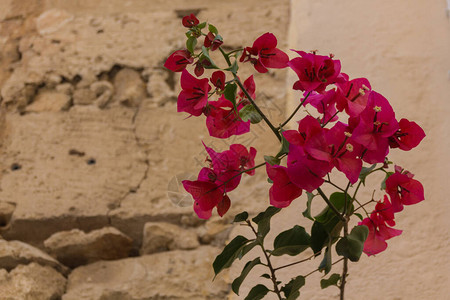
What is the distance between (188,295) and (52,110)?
2.98 feet

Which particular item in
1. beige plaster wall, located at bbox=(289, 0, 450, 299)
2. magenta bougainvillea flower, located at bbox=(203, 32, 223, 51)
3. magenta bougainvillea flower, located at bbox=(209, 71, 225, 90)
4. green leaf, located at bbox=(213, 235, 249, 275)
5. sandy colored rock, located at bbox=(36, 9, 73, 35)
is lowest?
sandy colored rock, located at bbox=(36, 9, 73, 35)

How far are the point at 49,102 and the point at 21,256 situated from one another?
70 cm

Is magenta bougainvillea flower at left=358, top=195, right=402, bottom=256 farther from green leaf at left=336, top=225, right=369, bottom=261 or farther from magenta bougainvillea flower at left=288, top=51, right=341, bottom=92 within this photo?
magenta bougainvillea flower at left=288, top=51, right=341, bottom=92

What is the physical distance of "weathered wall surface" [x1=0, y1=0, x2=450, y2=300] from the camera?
140cm

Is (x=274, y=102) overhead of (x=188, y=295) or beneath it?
overhead

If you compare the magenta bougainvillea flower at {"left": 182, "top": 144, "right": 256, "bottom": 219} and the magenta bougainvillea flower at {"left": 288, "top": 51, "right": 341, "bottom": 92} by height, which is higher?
the magenta bougainvillea flower at {"left": 288, "top": 51, "right": 341, "bottom": 92}

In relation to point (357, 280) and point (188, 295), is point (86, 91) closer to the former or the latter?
point (188, 295)

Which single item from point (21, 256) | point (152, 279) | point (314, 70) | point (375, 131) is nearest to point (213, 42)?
point (314, 70)

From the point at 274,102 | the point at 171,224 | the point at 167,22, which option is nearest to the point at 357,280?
the point at 171,224

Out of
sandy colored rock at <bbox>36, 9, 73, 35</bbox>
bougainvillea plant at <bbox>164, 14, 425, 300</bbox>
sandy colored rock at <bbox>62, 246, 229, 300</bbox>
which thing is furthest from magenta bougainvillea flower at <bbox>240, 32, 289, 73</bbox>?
sandy colored rock at <bbox>36, 9, 73, 35</bbox>

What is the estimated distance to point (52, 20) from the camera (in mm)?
2285

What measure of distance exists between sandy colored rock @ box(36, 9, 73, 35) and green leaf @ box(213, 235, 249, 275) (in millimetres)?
1662

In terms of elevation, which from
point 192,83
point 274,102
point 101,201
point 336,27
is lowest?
point 101,201

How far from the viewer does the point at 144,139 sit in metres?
1.86
